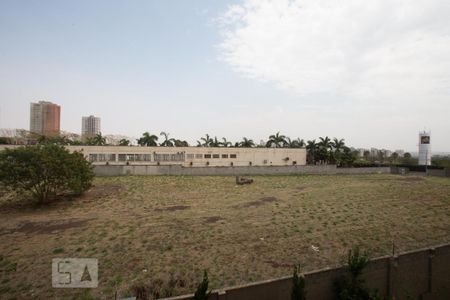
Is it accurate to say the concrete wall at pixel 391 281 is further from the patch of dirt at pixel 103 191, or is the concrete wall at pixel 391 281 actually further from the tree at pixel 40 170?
the patch of dirt at pixel 103 191

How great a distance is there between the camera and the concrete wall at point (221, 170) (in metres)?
34.0

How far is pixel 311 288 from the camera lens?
23.0 feet

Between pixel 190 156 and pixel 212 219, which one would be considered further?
pixel 190 156

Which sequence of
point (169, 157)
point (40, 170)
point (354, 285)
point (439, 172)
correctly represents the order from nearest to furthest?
point (354, 285) → point (40, 170) → point (439, 172) → point (169, 157)

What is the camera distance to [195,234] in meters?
12.6

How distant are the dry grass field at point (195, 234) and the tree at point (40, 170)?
1404 mm

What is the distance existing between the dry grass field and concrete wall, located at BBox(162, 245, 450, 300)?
181 centimetres

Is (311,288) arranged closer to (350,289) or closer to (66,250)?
(350,289)

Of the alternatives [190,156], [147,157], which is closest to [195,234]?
[147,157]

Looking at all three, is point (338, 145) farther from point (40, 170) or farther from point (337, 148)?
point (40, 170)

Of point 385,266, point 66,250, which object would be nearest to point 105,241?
point 66,250

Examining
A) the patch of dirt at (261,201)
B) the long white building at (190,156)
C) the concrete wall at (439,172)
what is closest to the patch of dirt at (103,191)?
the patch of dirt at (261,201)

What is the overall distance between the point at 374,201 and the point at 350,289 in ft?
51.6

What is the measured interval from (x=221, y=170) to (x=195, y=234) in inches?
1026
